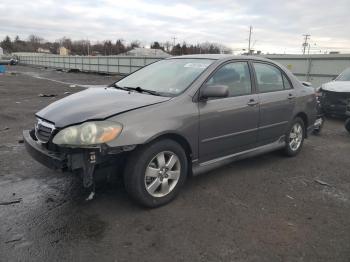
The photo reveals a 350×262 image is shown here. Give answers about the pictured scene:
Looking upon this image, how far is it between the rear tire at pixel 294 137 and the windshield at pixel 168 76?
79.5 inches

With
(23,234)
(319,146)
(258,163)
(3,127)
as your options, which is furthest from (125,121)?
(3,127)

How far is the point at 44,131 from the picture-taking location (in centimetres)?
359

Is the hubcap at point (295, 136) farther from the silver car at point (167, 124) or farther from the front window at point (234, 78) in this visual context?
the front window at point (234, 78)

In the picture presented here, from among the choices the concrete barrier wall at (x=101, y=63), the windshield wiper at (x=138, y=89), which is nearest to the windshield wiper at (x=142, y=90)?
the windshield wiper at (x=138, y=89)

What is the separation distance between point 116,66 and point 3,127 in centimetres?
2506

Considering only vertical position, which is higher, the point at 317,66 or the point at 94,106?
the point at 317,66

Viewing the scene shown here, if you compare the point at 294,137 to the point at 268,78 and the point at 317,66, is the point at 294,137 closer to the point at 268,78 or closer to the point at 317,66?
the point at 268,78

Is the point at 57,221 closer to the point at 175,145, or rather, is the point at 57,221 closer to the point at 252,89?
the point at 175,145

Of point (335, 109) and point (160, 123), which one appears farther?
point (335, 109)

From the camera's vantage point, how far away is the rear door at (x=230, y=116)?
13.2 feet

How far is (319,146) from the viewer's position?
652cm

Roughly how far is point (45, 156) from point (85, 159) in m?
0.49

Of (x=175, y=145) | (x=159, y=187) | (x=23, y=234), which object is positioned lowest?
(x=23, y=234)

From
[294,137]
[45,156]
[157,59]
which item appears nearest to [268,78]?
[294,137]
